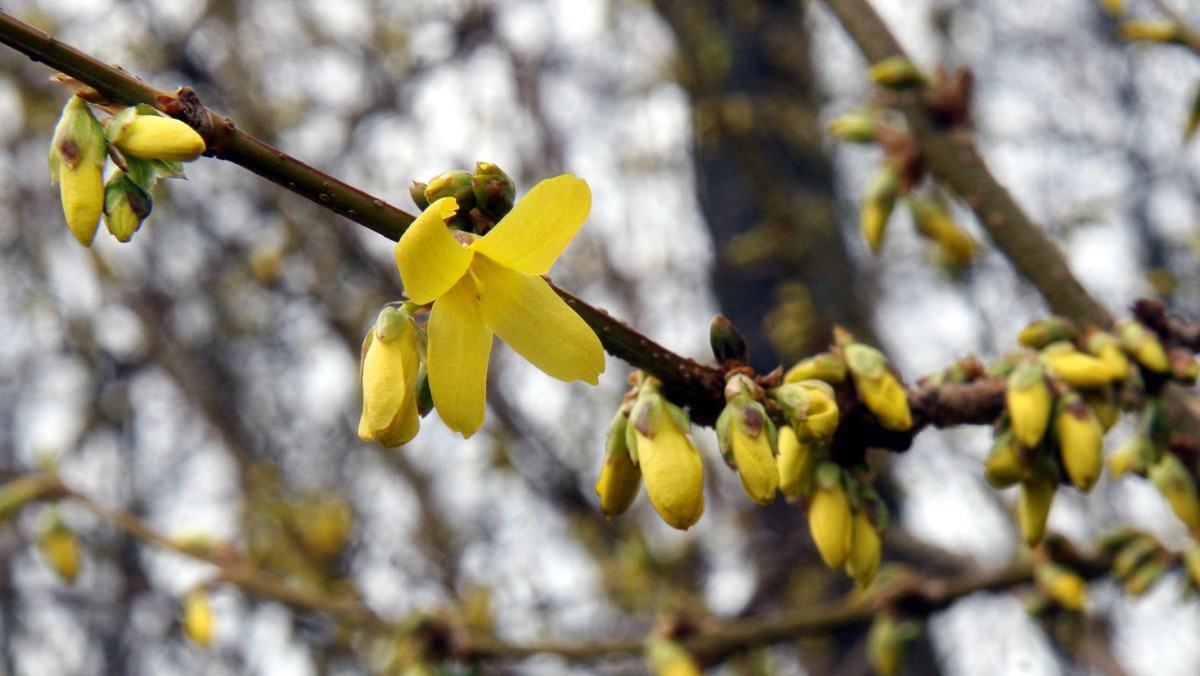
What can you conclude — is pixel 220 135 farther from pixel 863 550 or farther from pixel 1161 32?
pixel 1161 32

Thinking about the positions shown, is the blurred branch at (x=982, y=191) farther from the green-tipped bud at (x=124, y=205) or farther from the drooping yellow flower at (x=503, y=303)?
the green-tipped bud at (x=124, y=205)

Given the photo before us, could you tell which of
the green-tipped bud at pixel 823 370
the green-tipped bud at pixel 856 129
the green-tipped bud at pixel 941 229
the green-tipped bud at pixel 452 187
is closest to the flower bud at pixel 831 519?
the green-tipped bud at pixel 823 370

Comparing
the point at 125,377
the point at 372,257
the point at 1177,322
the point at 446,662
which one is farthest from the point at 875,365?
the point at 125,377

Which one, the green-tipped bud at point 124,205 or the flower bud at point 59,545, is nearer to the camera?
the green-tipped bud at point 124,205

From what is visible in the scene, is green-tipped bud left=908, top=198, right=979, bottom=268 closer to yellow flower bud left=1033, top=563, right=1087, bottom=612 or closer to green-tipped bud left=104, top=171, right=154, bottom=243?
yellow flower bud left=1033, top=563, right=1087, bottom=612

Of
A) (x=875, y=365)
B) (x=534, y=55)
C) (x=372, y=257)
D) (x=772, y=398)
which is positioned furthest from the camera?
(x=534, y=55)

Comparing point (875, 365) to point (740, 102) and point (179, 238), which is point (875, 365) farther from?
point (179, 238)
